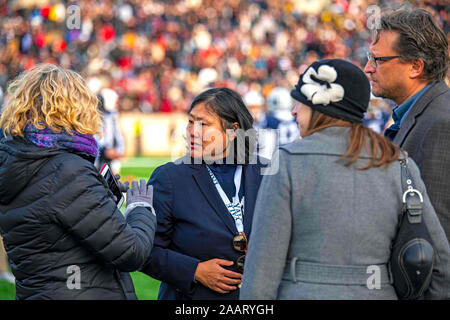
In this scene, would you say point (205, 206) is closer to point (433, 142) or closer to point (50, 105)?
point (50, 105)

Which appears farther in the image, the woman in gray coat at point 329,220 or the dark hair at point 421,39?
the dark hair at point 421,39

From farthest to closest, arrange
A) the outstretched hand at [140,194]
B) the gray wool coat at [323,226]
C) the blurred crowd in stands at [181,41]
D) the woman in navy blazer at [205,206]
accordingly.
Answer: the blurred crowd in stands at [181,41]
the woman in navy blazer at [205,206]
the outstretched hand at [140,194]
the gray wool coat at [323,226]

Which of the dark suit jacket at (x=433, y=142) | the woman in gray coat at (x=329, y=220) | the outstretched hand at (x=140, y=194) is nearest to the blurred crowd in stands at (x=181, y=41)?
the outstretched hand at (x=140, y=194)

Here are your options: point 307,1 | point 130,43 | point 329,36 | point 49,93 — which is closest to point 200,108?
point 49,93

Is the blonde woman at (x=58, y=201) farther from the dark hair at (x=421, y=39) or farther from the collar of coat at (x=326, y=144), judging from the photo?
the dark hair at (x=421, y=39)

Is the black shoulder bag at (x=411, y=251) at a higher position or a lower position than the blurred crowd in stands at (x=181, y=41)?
lower

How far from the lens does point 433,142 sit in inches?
105

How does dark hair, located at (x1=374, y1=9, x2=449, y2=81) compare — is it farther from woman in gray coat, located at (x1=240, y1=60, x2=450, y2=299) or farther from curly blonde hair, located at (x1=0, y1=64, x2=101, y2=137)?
curly blonde hair, located at (x1=0, y1=64, x2=101, y2=137)

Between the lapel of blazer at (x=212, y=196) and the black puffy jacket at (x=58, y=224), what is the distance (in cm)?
48

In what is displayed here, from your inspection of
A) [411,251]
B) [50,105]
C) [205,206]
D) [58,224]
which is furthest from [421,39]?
[58,224]

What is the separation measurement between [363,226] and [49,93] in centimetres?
129

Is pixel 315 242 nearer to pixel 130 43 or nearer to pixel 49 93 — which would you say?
pixel 49 93

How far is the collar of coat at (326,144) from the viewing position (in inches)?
86.9

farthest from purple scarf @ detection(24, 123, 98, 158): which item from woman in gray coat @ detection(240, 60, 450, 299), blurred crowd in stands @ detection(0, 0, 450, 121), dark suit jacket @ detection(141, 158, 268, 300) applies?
blurred crowd in stands @ detection(0, 0, 450, 121)
